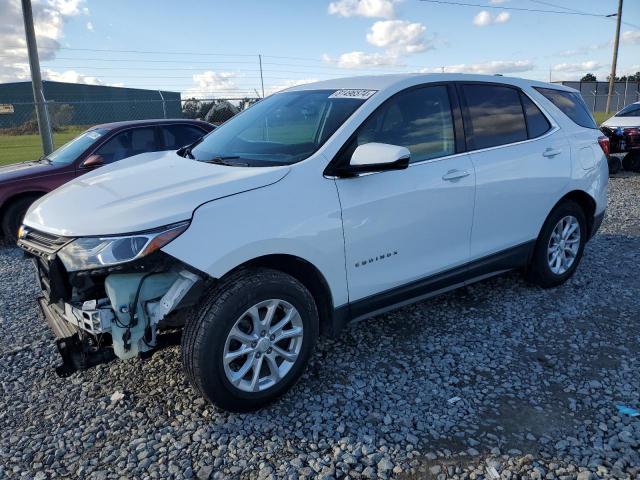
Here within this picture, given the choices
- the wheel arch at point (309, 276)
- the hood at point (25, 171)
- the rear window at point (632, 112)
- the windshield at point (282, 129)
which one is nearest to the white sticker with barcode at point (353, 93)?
the windshield at point (282, 129)

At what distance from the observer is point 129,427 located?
2.85m

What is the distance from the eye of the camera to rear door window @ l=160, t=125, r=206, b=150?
7969mm

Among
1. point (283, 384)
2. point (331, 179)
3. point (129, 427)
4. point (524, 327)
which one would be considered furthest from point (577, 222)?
point (129, 427)

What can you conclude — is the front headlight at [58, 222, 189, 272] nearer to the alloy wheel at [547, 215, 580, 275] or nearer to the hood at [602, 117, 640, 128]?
the alloy wheel at [547, 215, 580, 275]

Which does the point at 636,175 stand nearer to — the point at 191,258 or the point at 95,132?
the point at 95,132

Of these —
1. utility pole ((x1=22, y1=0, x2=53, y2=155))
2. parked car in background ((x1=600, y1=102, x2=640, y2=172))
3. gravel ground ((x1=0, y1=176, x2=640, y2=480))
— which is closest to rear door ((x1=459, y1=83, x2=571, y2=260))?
gravel ground ((x1=0, y1=176, x2=640, y2=480))

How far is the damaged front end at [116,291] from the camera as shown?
2.54 meters

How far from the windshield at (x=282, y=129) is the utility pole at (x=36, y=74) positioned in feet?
30.9

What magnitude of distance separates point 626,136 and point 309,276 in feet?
36.8

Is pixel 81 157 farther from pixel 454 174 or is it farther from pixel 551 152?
pixel 551 152

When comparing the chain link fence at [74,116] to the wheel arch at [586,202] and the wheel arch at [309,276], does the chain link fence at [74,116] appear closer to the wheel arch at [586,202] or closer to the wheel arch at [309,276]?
the wheel arch at [586,202]

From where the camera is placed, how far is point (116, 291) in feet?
8.52

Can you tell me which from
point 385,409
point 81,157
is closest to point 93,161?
point 81,157

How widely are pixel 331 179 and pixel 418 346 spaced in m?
1.45
